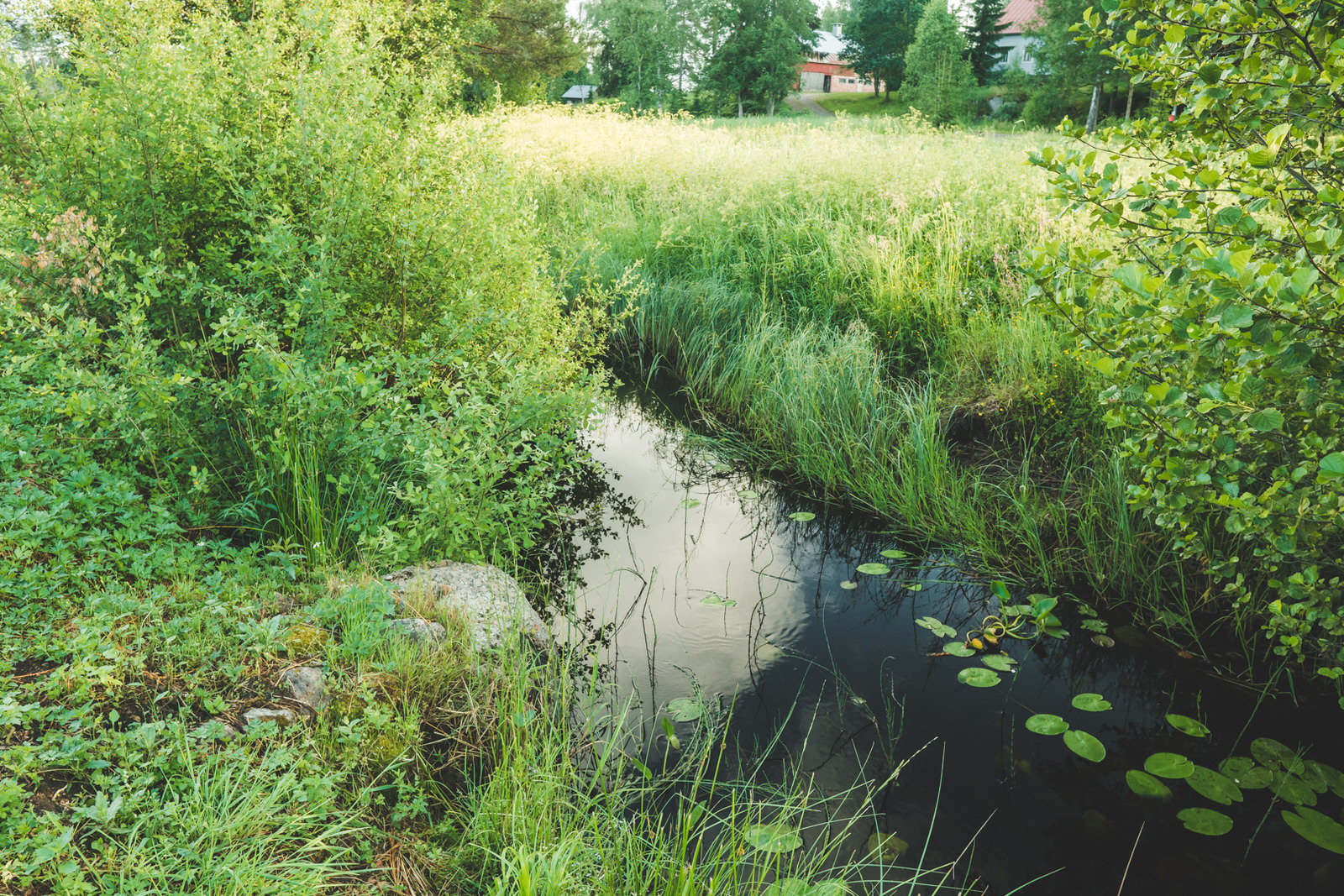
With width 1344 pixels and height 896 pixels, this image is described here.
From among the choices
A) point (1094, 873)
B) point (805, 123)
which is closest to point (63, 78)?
point (1094, 873)

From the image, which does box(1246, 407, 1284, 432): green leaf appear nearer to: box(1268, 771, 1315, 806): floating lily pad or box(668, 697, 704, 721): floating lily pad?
box(1268, 771, 1315, 806): floating lily pad

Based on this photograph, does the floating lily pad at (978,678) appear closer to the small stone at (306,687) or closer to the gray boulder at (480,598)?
the gray boulder at (480,598)

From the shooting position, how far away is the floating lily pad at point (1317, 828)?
2297mm

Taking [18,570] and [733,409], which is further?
[733,409]

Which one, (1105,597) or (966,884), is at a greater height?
(1105,597)

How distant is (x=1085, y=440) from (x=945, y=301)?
1.70 meters

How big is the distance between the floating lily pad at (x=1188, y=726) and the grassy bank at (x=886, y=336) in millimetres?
786

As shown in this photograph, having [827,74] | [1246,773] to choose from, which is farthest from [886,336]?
[827,74]

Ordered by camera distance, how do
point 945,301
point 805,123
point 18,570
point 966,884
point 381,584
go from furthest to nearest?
point 805,123 < point 945,301 < point 381,584 < point 18,570 < point 966,884

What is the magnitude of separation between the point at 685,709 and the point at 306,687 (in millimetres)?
1442

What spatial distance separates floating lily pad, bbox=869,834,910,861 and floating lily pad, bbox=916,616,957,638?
1211mm

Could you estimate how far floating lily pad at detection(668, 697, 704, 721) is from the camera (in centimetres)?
→ 290

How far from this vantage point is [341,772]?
6.40 ft

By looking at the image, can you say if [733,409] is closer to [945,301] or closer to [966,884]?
[945,301]
